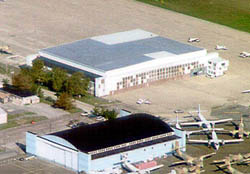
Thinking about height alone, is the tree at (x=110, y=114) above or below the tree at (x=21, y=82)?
below

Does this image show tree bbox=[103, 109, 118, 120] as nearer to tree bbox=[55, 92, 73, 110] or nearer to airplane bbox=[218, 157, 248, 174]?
tree bbox=[55, 92, 73, 110]

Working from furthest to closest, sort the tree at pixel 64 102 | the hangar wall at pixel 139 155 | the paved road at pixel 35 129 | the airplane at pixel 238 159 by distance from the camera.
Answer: the tree at pixel 64 102 → the paved road at pixel 35 129 → the airplane at pixel 238 159 → the hangar wall at pixel 139 155

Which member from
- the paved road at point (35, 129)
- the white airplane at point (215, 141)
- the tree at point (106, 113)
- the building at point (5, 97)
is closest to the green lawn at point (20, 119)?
the paved road at point (35, 129)

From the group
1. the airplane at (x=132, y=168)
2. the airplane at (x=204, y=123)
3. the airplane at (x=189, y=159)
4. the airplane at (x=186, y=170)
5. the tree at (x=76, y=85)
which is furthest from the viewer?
the tree at (x=76, y=85)

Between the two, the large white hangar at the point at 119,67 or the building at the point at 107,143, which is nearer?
the building at the point at 107,143

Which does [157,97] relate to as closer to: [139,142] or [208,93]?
[208,93]

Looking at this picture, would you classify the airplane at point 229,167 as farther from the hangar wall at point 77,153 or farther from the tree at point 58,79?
the tree at point 58,79

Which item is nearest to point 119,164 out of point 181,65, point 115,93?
point 115,93
